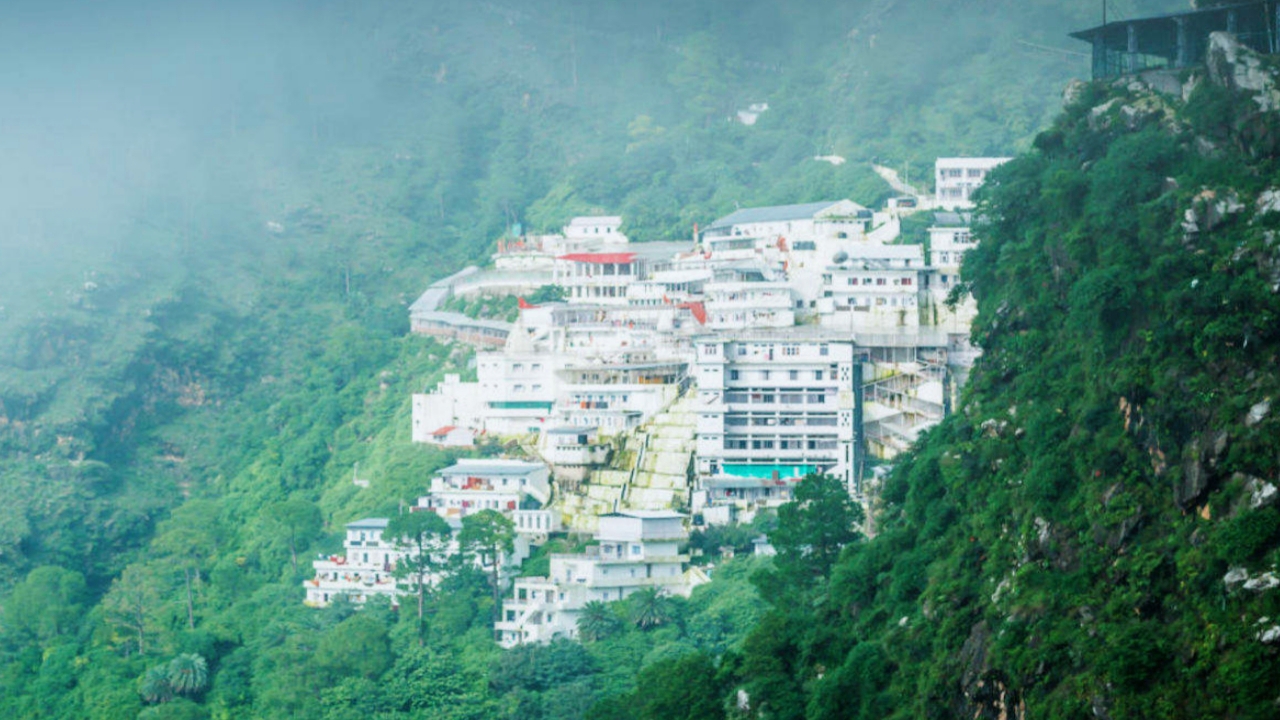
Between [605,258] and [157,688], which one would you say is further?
[605,258]

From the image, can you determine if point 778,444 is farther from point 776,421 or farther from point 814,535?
point 814,535

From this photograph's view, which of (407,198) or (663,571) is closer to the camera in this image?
(663,571)

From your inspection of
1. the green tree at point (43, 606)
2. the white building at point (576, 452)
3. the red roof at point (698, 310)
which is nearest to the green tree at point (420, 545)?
the white building at point (576, 452)

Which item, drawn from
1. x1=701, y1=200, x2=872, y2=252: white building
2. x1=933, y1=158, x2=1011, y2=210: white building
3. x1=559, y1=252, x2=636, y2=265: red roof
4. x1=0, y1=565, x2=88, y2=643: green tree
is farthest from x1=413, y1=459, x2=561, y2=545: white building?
x1=933, y1=158, x2=1011, y2=210: white building

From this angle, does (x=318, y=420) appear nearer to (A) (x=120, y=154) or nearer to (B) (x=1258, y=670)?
(A) (x=120, y=154)

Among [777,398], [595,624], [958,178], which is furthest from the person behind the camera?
[958,178]

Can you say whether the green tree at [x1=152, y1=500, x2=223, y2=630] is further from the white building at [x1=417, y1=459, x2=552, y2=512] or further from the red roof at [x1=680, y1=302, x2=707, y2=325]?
the red roof at [x1=680, y1=302, x2=707, y2=325]

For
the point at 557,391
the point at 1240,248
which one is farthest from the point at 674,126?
the point at 1240,248

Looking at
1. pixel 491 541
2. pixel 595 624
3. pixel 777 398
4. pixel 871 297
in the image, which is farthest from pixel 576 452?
pixel 871 297
